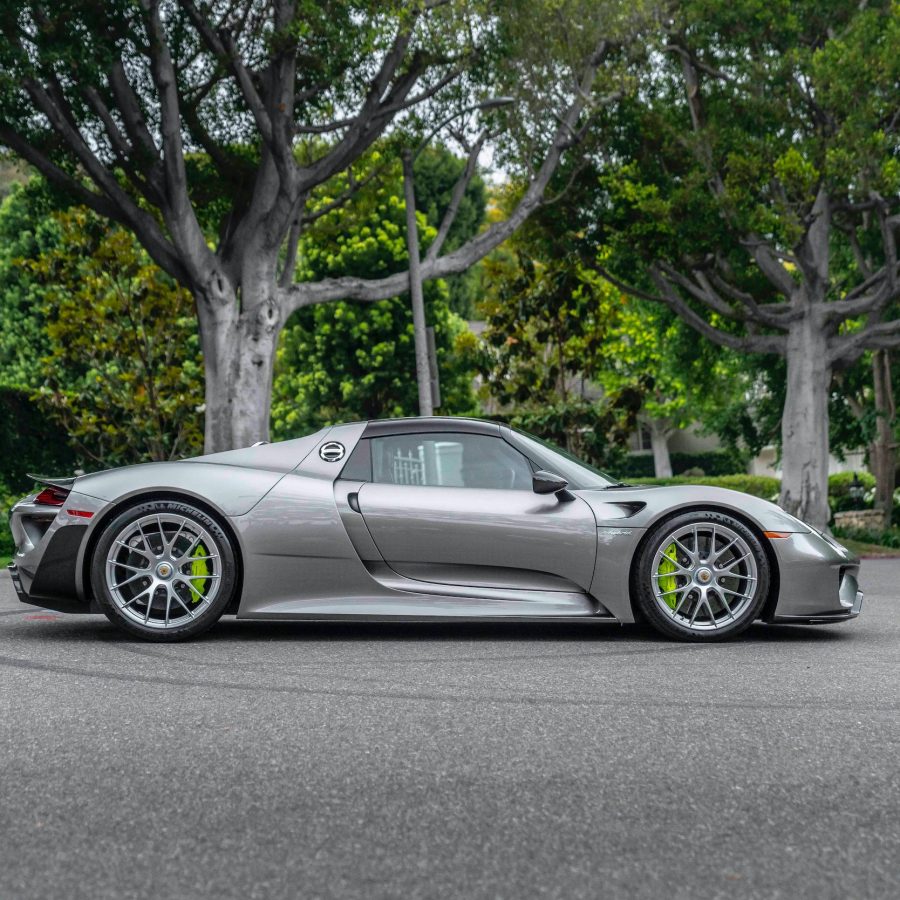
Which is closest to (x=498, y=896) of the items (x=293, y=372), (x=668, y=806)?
(x=668, y=806)

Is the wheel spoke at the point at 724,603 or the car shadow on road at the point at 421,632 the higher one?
the wheel spoke at the point at 724,603

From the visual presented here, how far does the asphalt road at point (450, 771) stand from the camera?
8.80ft

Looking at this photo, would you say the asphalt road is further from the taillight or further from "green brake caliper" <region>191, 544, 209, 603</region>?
the taillight

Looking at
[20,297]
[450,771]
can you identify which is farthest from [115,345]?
[20,297]

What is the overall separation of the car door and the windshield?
7.5 inches

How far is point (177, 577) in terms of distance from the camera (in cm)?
627

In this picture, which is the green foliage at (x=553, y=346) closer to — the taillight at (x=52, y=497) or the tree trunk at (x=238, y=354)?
the tree trunk at (x=238, y=354)

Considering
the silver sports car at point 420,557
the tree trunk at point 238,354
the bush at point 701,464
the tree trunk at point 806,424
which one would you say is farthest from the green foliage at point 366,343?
the silver sports car at point 420,557

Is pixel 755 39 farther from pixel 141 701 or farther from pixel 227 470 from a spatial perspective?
pixel 141 701

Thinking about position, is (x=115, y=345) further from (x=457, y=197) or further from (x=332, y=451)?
(x=332, y=451)

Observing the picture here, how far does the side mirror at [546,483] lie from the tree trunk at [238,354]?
9442 millimetres

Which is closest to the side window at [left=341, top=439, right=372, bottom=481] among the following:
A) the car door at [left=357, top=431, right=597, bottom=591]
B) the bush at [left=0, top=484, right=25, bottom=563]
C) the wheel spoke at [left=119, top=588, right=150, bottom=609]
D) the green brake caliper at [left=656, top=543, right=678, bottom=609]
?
the car door at [left=357, top=431, right=597, bottom=591]

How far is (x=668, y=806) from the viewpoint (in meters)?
3.20

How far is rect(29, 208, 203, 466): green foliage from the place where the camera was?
20203 mm
